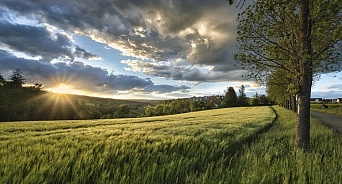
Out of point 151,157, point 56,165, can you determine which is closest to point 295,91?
point 151,157

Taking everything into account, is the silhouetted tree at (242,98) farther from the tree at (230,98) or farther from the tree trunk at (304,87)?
the tree trunk at (304,87)

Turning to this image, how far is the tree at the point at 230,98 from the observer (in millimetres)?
134875

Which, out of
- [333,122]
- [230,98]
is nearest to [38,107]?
[230,98]

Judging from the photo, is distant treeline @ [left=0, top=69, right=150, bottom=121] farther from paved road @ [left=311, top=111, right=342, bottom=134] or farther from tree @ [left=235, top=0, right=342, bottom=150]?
tree @ [left=235, top=0, right=342, bottom=150]

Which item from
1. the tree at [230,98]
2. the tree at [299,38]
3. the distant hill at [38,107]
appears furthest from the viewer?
the tree at [230,98]

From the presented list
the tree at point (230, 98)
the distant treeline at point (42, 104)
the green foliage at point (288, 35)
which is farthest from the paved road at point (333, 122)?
the tree at point (230, 98)

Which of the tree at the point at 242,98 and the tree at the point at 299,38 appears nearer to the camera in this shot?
the tree at the point at 299,38

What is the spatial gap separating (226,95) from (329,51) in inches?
5141

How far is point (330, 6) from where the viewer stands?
679cm

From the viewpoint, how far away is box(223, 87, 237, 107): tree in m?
135

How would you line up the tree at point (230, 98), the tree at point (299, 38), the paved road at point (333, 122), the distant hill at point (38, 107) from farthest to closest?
the tree at point (230, 98), the distant hill at point (38, 107), the paved road at point (333, 122), the tree at point (299, 38)

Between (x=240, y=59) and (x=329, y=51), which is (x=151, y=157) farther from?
(x=329, y=51)

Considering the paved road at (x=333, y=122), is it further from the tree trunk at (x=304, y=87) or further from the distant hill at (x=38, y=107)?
the distant hill at (x=38, y=107)

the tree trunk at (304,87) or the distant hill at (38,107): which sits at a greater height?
the tree trunk at (304,87)
